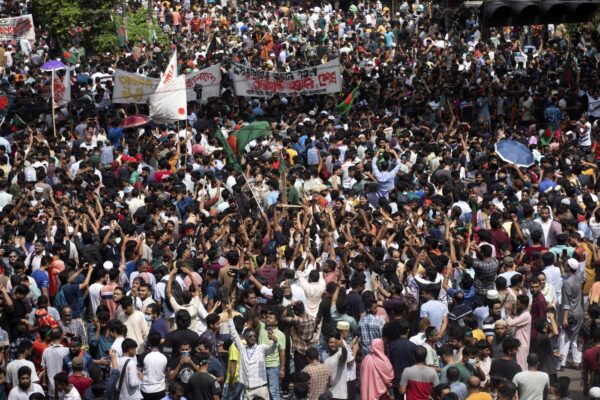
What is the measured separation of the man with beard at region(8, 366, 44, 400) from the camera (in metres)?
11.3

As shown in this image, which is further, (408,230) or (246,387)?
(408,230)

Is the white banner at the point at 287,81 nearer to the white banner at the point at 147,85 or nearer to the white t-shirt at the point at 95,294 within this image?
the white banner at the point at 147,85

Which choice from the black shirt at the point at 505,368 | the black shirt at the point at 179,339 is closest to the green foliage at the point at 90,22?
the black shirt at the point at 179,339

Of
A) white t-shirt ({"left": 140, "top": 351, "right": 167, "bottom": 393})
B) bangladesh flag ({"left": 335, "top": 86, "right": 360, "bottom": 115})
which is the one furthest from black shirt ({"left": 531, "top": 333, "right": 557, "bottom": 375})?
bangladesh flag ({"left": 335, "top": 86, "right": 360, "bottom": 115})

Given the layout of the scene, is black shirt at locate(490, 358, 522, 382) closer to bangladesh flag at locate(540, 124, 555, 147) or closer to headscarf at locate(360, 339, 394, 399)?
headscarf at locate(360, 339, 394, 399)

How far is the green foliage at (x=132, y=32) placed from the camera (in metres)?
33.2

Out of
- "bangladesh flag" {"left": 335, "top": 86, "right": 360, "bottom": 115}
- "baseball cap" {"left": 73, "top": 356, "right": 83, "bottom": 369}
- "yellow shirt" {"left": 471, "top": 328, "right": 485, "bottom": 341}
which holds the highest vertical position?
"yellow shirt" {"left": 471, "top": 328, "right": 485, "bottom": 341}

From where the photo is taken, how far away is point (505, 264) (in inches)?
517

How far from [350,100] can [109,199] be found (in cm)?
745

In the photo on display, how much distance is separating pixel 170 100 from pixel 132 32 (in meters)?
13.3

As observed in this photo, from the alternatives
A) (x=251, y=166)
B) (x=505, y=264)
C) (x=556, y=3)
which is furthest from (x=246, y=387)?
(x=556, y=3)

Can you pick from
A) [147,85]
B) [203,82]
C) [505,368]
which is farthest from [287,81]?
[505,368]

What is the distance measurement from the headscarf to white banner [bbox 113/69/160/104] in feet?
38.1

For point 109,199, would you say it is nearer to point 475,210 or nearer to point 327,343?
point 475,210
